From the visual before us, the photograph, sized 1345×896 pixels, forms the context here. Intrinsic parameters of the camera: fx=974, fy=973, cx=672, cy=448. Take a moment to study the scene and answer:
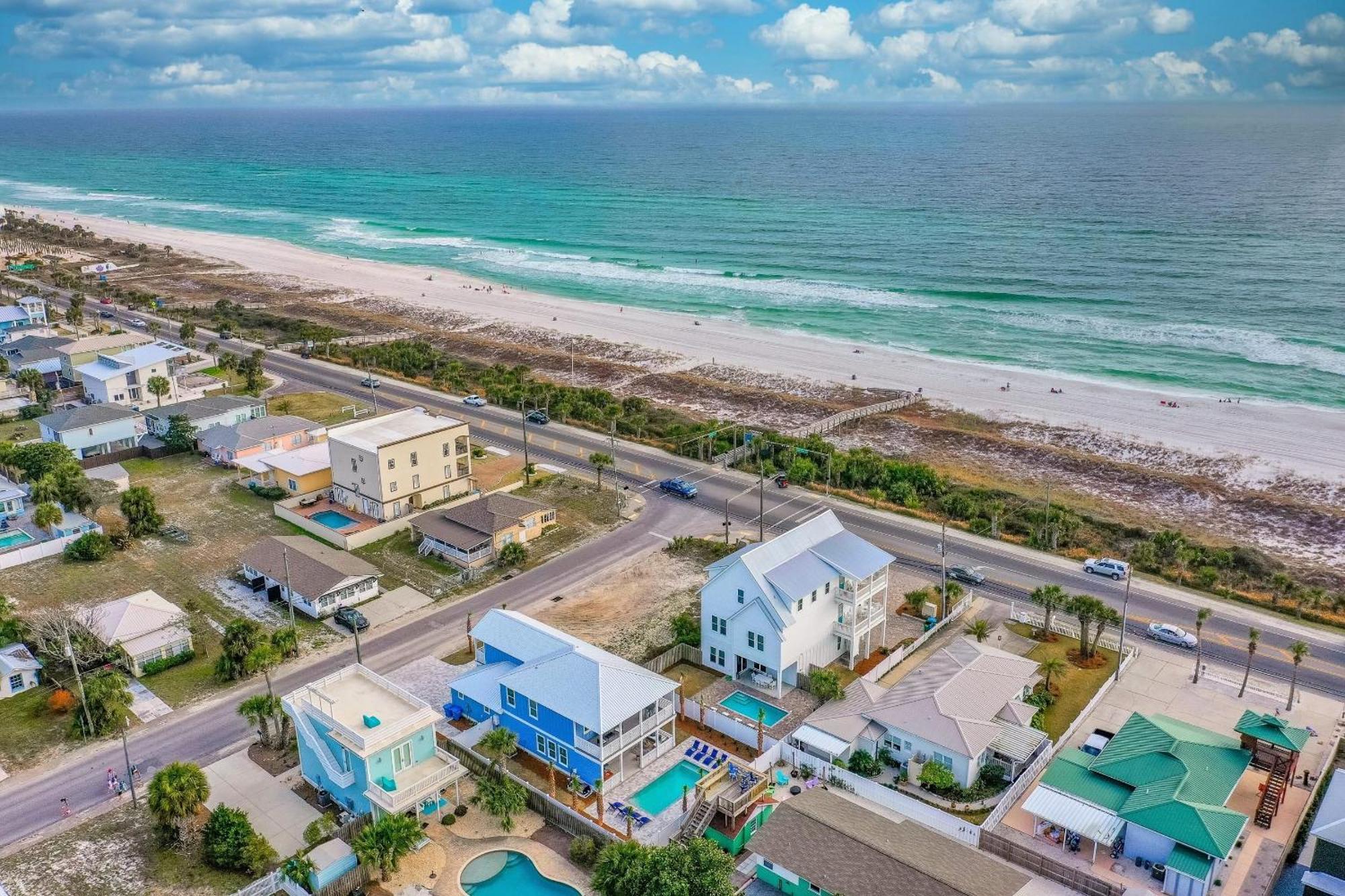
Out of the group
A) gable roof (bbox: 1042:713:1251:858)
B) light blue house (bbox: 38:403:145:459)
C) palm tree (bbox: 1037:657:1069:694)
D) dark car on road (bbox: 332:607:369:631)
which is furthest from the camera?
light blue house (bbox: 38:403:145:459)

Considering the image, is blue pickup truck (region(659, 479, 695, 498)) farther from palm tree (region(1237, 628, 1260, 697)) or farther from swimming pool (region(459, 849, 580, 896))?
swimming pool (region(459, 849, 580, 896))

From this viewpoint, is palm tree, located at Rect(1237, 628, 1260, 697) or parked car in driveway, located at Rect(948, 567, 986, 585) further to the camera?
parked car in driveway, located at Rect(948, 567, 986, 585)

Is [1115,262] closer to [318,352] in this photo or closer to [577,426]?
[577,426]

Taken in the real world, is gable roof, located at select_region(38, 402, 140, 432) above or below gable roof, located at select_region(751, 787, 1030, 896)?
above

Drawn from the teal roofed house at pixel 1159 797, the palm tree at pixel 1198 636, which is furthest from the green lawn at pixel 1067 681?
the teal roofed house at pixel 1159 797

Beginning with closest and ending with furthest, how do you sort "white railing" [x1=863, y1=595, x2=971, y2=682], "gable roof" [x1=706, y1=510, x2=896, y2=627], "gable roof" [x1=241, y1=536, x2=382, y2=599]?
"gable roof" [x1=706, y1=510, x2=896, y2=627] → "white railing" [x1=863, y1=595, x2=971, y2=682] → "gable roof" [x1=241, y1=536, x2=382, y2=599]

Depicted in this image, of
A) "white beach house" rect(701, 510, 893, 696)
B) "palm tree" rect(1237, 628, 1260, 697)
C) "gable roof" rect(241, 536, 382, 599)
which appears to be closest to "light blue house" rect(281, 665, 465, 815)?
"gable roof" rect(241, 536, 382, 599)

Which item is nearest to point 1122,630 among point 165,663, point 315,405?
point 165,663
